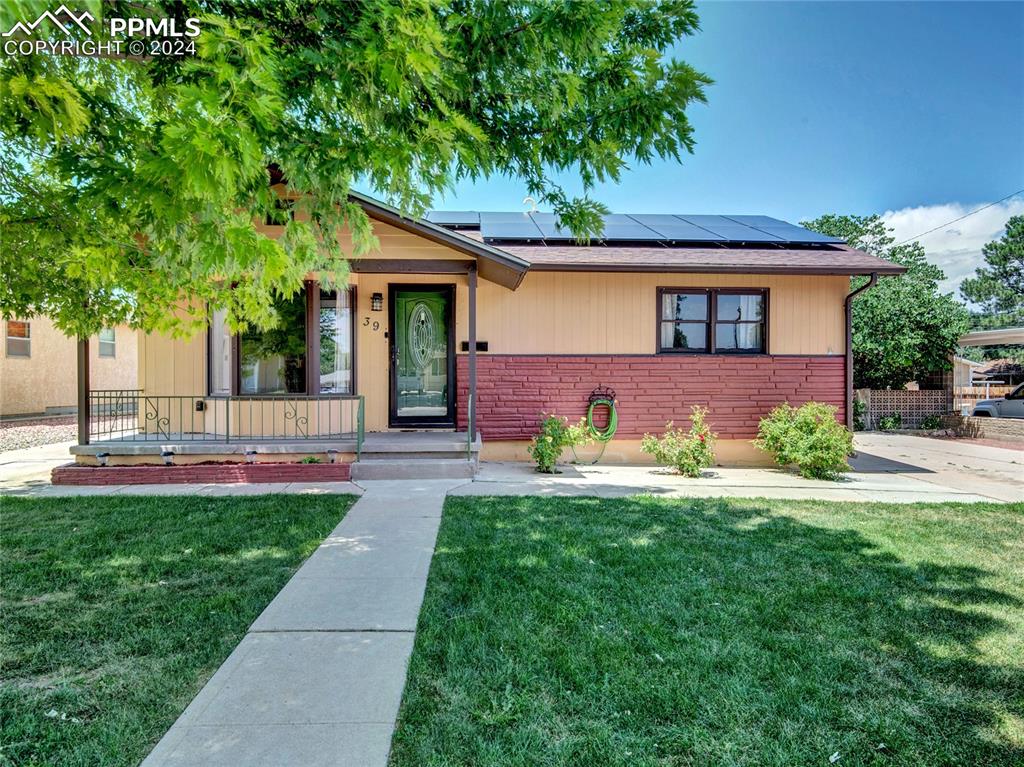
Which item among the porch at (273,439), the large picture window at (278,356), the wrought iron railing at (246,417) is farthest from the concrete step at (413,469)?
the large picture window at (278,356)

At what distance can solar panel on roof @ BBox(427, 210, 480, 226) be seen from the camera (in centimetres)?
1024

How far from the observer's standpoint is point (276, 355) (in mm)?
7891

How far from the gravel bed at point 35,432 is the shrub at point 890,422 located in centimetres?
2065

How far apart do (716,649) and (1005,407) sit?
16740 millimetres

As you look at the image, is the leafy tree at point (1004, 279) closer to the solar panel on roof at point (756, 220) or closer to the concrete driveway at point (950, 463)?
the concrete driveway at point (950, 463)

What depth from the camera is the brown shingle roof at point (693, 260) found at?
805 cm

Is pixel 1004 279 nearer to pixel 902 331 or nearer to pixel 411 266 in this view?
pixel 902 331

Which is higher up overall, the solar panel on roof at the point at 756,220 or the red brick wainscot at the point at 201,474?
the solar panel on roof at the point at 756,220

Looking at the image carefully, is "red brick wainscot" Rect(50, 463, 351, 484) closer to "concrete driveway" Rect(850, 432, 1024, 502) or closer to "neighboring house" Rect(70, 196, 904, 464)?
"neighboring house" Rect(70, 196, 904, 464)

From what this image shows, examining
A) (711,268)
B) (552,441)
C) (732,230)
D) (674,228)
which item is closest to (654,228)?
(674,228)

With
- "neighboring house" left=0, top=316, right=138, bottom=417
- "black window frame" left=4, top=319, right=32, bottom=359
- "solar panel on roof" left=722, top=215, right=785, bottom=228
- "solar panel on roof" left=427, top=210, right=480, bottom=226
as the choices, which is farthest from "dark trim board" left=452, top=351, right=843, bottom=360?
"black window frame" left=4, top=319, right=32, bottom=359

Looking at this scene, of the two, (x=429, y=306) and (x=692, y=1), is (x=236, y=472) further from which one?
(x=692, y=1)

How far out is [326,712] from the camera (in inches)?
84.4

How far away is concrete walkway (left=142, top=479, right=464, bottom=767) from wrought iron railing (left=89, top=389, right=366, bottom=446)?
403cm
